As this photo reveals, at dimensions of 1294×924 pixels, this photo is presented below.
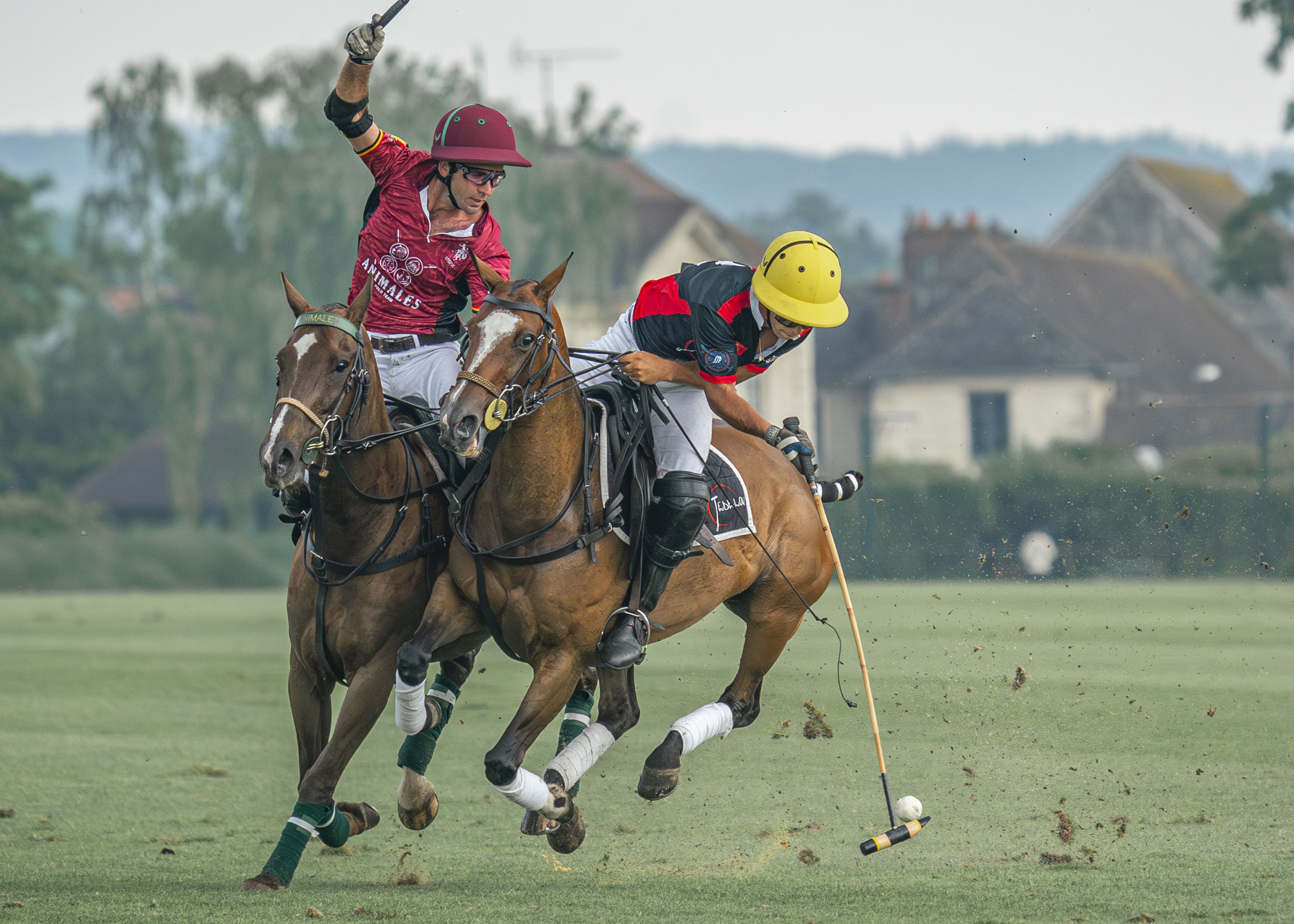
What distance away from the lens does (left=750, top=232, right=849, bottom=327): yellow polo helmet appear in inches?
260

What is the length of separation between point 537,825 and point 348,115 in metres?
3.09

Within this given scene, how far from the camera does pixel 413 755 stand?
6.80 meters

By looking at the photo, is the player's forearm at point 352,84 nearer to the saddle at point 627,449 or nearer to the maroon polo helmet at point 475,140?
the maroon polo helmet at point 475,140

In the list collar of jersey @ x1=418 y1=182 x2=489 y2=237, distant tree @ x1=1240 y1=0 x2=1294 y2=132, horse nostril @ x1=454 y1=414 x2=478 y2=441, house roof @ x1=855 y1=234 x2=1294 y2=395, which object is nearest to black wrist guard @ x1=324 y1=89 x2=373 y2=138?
collar of jersey @ x1=418 y1=182 x2=489 y2=237

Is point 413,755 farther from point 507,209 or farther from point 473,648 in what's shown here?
point 507,209

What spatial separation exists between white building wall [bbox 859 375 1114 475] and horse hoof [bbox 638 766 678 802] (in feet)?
95.1

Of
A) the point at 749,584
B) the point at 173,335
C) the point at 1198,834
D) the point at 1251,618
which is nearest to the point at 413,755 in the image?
the point at 749,584

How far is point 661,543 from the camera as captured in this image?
652 centimetres

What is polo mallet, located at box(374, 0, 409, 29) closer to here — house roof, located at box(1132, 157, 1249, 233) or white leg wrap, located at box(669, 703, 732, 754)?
white leg wrap, located at box(669, 703, 732, 754)

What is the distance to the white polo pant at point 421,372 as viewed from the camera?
688 cm

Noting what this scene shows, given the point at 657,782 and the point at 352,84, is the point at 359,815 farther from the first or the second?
the point at 352,84

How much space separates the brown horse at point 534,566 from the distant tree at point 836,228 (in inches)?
4600

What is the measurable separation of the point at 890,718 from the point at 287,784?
13.5 ft

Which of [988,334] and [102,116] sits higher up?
[102,116]
